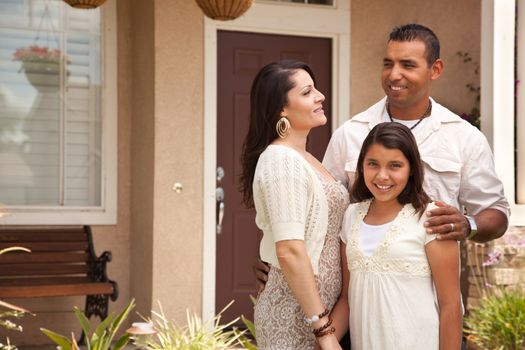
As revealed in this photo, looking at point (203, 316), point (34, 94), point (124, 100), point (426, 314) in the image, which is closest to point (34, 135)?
point (34, 94)

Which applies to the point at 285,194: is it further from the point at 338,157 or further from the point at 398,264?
the point at 338,157

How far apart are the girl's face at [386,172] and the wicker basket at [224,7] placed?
9.66 feet

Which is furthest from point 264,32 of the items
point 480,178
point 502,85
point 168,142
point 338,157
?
point 480,178

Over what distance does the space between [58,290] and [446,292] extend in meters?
4.23

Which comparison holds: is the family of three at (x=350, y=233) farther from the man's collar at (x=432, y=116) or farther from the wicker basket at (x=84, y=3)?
the wicker basket at (x=84, y=3)

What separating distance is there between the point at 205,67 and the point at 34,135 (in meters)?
1.48

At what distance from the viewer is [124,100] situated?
7.10 m

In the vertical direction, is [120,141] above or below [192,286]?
above

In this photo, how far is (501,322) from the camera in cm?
564

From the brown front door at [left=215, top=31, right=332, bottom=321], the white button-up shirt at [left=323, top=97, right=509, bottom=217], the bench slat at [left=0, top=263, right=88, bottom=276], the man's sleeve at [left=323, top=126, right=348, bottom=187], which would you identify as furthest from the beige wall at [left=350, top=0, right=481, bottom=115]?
the white button-up shirt at [left=323, top=97, right=509, bottom=217]

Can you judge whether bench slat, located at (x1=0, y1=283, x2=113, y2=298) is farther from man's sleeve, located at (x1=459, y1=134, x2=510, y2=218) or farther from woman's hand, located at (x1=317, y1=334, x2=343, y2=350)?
woman's hand, located at (x1=317, y1=334, x2=343, y2=350)

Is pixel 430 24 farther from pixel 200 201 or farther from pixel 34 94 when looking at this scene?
pixel 34 94

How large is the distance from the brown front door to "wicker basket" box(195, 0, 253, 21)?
1.33 meters

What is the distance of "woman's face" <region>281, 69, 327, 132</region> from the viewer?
9.05ft
